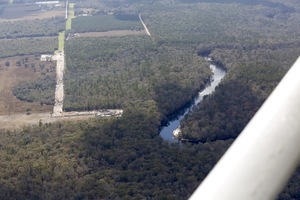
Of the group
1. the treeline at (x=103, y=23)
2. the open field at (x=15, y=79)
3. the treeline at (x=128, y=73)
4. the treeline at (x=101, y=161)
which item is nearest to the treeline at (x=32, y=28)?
the treeline at (x=103, y=23)

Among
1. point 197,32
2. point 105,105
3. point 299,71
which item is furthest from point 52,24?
point 299,71

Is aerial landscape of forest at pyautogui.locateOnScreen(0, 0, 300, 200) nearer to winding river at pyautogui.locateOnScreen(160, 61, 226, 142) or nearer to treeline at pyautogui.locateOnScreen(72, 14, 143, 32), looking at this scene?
treeline at pyautogui.locateOnScreen(72, 14, 143, 32)

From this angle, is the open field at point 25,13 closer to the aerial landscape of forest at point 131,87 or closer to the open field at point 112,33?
the aerial landscape of forest at point 131,87

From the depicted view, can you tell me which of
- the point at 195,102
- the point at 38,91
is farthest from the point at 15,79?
the point at 195,102

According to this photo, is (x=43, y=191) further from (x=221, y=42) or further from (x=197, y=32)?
(x=197, y=32)

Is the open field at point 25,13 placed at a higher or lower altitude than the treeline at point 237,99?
lower
